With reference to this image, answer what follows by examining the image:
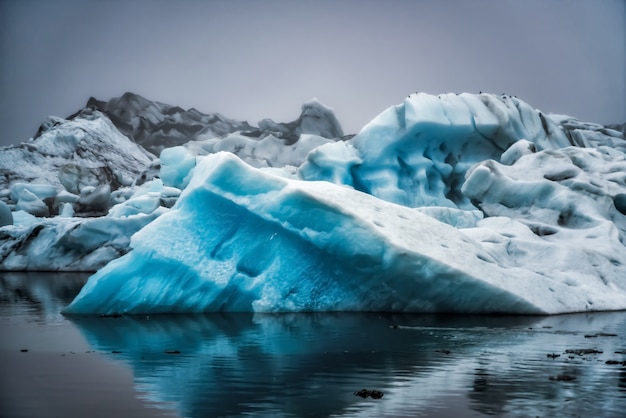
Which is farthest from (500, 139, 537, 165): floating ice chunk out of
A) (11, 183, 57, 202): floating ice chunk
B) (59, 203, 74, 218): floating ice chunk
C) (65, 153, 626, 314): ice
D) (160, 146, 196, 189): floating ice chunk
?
(11, 183, 57, 202): floating ice chunk

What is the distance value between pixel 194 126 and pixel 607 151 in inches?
2291

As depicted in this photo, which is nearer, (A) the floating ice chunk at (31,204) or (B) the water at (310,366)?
(B) the water at (310,366)

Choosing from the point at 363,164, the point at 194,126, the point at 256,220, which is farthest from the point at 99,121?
the point at 256,220

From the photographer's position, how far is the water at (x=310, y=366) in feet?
19.9

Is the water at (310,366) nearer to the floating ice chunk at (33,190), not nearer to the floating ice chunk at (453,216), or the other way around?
the floating ice chunk at (453,216)

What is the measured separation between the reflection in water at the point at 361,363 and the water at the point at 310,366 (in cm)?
2

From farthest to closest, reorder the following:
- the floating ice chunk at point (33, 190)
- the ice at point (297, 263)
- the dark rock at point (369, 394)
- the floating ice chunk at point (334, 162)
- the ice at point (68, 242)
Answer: the floating ice chunk at point (33, 190) → the ice at point (68, 242) → the floating ice chunk at point (334, 162) → the ice at point (297, 263) → the dark rock at point (369, 394)

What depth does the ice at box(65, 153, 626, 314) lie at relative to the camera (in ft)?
43.5

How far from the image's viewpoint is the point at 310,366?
8.15 metres

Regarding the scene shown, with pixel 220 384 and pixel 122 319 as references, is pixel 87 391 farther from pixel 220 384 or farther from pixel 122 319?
pixel 122 319

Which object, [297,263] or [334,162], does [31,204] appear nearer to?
[334,162]

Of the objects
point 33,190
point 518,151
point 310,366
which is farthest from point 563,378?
point 33,190

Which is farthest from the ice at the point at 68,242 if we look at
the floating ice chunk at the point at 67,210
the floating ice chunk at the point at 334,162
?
the floating ice chunk at the point at 67,210

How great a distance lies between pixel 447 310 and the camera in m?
14.0
